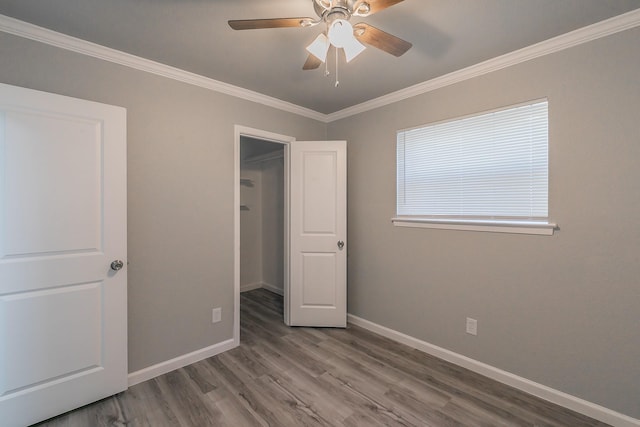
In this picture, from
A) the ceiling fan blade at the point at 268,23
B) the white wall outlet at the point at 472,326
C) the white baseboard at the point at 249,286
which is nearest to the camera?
the ceiling fan blade at the point at 268,23

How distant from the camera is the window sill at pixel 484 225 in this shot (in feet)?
6.54

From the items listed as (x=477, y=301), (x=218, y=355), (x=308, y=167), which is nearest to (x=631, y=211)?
(x=477, y=301)

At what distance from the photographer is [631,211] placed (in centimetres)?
169

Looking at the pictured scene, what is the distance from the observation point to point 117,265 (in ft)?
6.52

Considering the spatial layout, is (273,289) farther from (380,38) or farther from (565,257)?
(380,38)

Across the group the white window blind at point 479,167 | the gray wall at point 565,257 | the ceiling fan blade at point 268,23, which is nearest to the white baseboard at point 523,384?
the gray wall at point 565,257

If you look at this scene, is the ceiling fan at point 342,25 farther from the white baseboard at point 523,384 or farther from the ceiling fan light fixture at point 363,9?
the white baseboard at point 523,384

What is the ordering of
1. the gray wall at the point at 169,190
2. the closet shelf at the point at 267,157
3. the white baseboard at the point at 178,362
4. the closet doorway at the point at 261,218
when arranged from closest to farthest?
the gray wall at the point at 169,190, the white baseboard at the point at 178,362, the closet shelf at the point at 267,157, the closet doorway at the point at 261,218

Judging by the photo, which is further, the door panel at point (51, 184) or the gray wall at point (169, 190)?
the gray wall at point (169, 190)

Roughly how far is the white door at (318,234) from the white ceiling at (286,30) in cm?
89

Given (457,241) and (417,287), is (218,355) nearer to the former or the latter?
(417,287)

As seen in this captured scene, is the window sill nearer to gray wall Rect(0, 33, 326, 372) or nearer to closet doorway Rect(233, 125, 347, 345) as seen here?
closet doorway Rect(233, 125, 347, 345)

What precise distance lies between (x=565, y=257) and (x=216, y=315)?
2762 millimetres

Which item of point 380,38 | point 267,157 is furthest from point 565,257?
point 267,157
